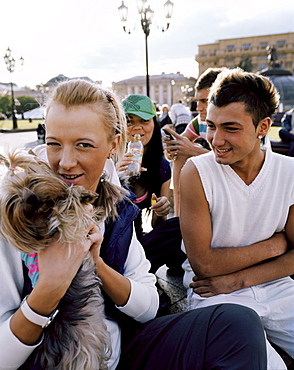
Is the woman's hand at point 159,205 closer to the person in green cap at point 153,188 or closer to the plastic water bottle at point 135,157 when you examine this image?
the person in green cap at point 153,188

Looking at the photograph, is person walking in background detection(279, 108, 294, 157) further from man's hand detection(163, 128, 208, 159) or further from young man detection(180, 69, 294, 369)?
young man detection(180, 69, 294, 369)

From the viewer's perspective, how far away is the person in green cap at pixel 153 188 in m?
2.60

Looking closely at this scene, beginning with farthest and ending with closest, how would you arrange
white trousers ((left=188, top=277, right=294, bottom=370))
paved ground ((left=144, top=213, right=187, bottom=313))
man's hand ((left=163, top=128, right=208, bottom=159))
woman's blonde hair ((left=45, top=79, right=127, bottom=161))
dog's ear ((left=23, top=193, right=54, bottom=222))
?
man's hand ((left=163, top=128, right=208, bottom=159)) → paved ground ((left=144, top=213, right=187, bottom=313)) → white trousers ((left=188, top=277, right=294, bottom=370)) → woman's blonde hair ((left=45, top=79, right=127, bottom=161)) → dog's ear ((left=23, top=193, right=54, bottom=222))

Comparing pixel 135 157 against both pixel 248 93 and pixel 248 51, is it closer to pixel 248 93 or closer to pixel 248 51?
pixel 248 93

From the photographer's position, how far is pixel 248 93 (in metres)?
1.89

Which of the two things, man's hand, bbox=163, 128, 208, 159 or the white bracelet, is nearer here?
the white bracelet

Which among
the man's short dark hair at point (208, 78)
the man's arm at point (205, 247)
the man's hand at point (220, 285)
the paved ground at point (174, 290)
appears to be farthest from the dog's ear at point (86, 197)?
the man's short dark hair at point (208, 78)

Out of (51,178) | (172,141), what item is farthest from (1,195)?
(172,141)

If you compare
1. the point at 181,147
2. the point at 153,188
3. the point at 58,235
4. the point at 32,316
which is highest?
the point at 58,235

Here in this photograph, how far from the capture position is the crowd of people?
1.09 metres

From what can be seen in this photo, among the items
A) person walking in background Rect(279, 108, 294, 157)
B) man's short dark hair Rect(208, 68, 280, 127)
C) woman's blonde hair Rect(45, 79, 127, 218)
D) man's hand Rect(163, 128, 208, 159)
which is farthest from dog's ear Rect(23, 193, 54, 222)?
person walking in background Rect(279, 108, 294, 157)

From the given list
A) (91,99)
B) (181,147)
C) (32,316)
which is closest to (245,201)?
(91,99)

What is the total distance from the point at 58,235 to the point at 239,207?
1.27m

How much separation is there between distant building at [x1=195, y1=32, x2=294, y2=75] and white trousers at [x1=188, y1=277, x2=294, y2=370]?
287 feet
